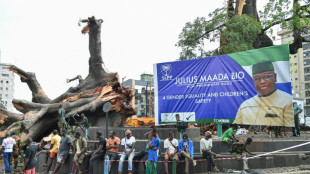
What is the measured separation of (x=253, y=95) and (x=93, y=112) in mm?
8746

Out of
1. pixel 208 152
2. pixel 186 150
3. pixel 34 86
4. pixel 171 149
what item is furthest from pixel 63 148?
pixel 34 86

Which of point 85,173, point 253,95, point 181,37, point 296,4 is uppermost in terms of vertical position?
point 296,4

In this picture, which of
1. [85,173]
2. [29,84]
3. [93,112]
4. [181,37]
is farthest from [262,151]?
[29,84]

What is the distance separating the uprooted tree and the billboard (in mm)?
3243

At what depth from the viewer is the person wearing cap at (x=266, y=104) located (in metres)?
11.5

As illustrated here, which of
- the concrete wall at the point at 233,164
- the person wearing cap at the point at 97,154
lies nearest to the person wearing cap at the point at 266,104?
the concrete wall at the point at 233,164

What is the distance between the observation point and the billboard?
11.7m

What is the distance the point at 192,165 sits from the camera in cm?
965

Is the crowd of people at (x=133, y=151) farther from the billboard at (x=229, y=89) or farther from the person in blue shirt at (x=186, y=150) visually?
the billboard at (x=229, y=89)

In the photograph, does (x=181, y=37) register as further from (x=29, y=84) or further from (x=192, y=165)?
(x=192, y=165)

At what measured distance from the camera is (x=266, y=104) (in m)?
11.9

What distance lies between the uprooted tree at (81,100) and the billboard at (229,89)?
3243 mm

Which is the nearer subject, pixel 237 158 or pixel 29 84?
pixel 237 158

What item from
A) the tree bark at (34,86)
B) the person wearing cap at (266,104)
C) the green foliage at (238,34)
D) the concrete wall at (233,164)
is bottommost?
the concrete wall at (233,164)
